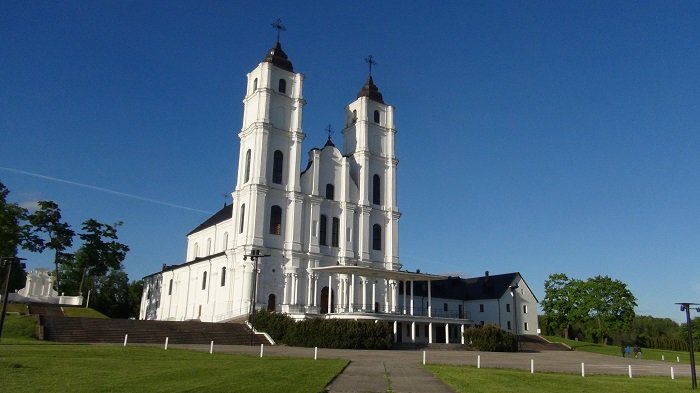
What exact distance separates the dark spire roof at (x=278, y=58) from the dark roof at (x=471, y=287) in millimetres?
33090

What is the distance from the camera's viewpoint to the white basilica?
1961 inches

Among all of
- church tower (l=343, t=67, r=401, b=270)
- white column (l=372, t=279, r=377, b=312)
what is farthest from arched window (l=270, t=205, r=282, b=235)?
white column (l=372, t=279, r=377, b=312)

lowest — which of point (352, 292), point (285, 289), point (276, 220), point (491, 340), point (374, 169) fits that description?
point (491, 340)

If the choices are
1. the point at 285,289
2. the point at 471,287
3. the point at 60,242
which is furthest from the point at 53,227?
the point at 471,287

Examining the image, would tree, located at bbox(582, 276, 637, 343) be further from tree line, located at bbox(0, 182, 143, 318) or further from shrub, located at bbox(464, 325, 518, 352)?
tree line, located at bbox(0, 182, 143, 318)

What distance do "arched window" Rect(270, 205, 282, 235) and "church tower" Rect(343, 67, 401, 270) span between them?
375 inches

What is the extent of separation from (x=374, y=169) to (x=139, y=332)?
33.3 meters

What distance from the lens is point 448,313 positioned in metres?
70.4

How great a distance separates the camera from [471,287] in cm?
7525

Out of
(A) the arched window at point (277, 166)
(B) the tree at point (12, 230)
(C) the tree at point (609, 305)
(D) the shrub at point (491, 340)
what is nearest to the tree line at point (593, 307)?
(C) the tree at point (609, 305)

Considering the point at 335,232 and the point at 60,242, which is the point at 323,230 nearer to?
the point at 335,232

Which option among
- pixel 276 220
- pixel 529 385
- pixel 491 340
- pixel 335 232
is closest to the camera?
pixel 529 385

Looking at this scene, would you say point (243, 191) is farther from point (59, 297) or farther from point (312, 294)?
point (59, 297)

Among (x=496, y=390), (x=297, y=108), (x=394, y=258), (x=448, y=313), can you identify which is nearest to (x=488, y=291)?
(x=448, y=313)
